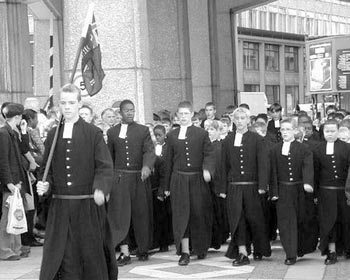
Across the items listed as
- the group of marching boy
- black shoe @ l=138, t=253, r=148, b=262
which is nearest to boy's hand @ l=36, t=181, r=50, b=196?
the group of marching boy

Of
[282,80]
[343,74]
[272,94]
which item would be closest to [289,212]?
[343,74]

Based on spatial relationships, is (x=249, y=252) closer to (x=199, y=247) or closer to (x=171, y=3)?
(x=199, y=247)

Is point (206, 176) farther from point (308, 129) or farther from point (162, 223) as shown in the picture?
point (308, 129)

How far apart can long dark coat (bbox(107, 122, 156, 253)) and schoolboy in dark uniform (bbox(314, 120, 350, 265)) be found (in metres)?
2.26

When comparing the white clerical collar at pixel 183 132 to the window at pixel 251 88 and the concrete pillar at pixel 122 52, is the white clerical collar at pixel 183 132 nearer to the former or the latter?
the concrete pillar at pixel 122 52

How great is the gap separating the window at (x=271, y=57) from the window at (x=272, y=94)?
5.12 ft

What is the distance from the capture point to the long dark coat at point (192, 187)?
12500 mm

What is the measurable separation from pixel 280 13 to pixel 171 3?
2269 inches

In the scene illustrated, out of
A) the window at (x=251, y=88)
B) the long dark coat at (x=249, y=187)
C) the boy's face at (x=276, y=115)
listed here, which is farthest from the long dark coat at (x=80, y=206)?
the window at (x=251, y=88)

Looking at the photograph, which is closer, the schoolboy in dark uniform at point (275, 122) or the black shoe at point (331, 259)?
the black shoe at point (331, 259)

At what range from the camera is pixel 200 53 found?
26.7 meters

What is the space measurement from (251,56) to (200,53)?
45.2 m

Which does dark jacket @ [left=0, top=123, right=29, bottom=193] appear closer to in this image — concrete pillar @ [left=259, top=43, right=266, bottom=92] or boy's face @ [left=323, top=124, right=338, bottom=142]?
boy's face @ [left=323, top=124, right=338, bottom=142]

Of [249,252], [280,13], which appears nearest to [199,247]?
[249,252]
